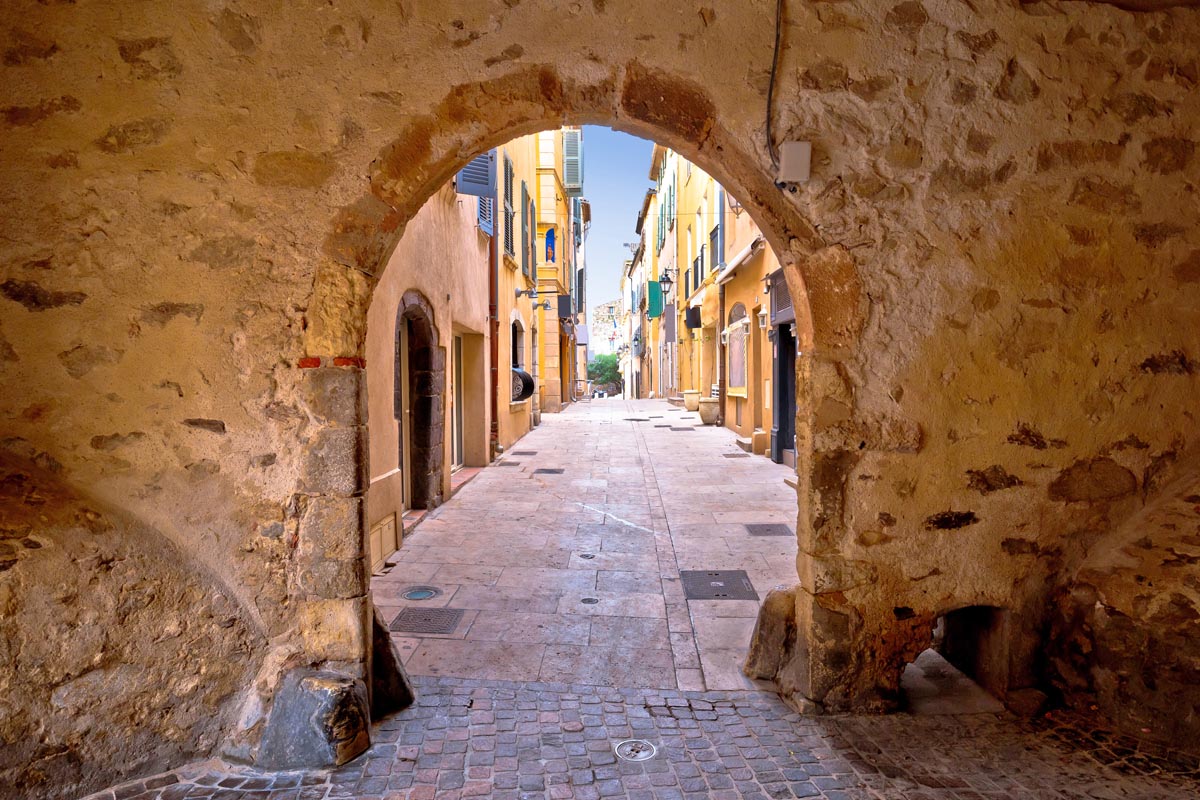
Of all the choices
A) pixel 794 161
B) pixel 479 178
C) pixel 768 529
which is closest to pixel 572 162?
pixel 479 178

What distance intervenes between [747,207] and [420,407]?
4360 mm

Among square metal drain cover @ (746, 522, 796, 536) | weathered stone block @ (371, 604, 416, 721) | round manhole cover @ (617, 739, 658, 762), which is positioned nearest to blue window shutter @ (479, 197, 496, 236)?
square metal drain cover @ (746, 522, 796, 536)

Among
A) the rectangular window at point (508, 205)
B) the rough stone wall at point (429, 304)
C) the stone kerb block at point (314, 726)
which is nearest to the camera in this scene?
the stone kerb block at point (314, 726)

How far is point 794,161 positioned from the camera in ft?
8.71

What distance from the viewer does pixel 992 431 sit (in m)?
2.77

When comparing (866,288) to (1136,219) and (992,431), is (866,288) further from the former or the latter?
(1136,219)

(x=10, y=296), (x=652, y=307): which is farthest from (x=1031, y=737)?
(x=652, y=307)

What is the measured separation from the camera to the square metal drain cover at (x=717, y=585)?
163 inches

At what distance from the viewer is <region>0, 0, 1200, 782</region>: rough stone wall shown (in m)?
2.55

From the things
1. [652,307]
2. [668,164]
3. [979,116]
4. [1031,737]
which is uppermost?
[668,164]

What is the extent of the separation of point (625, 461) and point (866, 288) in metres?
7.01

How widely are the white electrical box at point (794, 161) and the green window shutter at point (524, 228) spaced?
1113 centimetres

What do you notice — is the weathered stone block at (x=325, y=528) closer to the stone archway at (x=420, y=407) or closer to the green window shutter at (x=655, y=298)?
the stone archway at (x=420, y=407)

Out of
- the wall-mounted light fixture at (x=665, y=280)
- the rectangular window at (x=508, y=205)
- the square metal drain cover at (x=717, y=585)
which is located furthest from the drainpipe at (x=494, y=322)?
the wall-mounted light fixture at (x=665, y=280)
